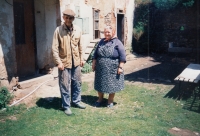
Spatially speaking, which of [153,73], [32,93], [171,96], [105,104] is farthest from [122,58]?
[153,73]

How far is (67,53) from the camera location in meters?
4.27

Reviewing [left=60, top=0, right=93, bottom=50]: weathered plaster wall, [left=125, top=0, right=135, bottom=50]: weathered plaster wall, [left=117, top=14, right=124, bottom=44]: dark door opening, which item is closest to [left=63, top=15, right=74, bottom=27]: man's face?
[left=60, top=0, right=93, bottom=50]: weathered plaster wall

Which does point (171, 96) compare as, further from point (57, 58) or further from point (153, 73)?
point (57, 58)

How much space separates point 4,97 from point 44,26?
2797 mm

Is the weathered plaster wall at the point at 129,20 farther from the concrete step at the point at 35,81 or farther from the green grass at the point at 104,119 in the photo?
the green grass at the point at 104,119

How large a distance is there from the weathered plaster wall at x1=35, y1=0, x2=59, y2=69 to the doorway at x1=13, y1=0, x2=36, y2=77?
157mm

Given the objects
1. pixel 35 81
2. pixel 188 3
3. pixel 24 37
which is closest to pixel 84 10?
pixel 24 37

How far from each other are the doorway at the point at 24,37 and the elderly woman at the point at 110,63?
2844 mm

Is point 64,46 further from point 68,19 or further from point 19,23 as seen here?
point 19,23

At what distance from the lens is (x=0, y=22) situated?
489 cm

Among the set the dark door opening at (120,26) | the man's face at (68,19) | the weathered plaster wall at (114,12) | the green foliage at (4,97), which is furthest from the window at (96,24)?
the green foliage at (4,97)

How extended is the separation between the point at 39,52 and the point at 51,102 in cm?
234

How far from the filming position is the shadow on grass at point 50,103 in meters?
4.74

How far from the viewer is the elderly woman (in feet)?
14.8
